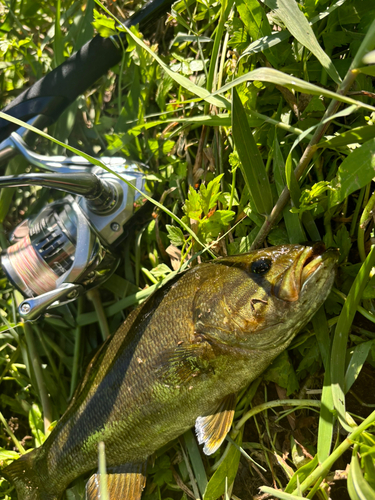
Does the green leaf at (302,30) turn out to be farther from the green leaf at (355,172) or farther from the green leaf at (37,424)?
the green leaf at (37,424)

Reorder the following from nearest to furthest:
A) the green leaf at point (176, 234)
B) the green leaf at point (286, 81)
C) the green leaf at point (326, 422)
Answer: the green leaf at point (286, 81) < the green leaf at point (326, 422) < the green leaf at point (176, 234)

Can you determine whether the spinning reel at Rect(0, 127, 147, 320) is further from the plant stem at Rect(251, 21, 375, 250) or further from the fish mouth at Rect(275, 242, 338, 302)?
the fish mouth at Rect(275, 242, 338, 302)

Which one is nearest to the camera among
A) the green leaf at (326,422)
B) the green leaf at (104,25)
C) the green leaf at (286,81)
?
the green leaf at (286,81)

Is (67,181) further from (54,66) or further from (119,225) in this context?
(54,66)

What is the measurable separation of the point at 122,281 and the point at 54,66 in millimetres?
1436

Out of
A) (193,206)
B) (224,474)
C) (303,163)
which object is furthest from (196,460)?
(303,163)

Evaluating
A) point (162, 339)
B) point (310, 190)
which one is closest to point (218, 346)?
point (162, 339)

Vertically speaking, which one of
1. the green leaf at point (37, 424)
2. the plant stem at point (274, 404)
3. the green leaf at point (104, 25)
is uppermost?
the green leaf at point (104, 25)

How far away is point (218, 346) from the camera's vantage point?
1.86 meters

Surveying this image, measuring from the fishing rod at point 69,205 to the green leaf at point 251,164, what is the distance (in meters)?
0.62

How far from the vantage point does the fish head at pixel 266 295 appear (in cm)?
168

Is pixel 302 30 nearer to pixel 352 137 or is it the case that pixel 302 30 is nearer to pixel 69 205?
pixel 352 137

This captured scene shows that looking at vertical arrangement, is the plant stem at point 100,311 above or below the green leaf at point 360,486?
above

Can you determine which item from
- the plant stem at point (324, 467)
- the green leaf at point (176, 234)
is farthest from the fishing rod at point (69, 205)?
the plant stem at point (324, 467)
